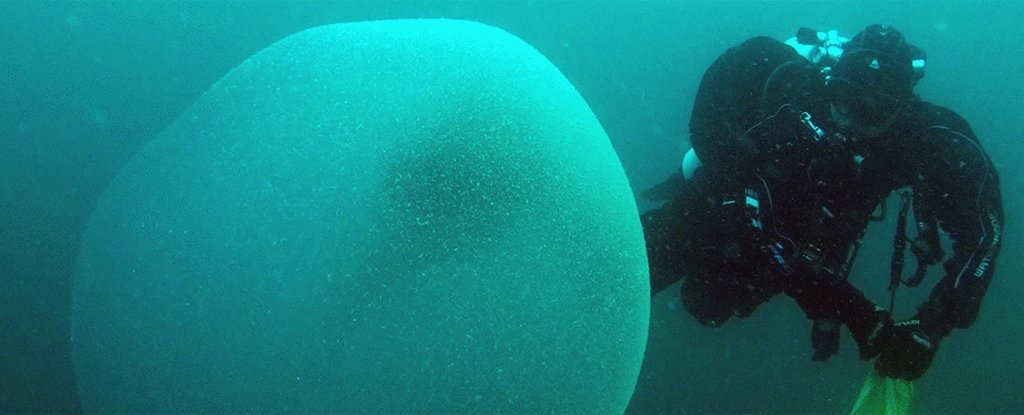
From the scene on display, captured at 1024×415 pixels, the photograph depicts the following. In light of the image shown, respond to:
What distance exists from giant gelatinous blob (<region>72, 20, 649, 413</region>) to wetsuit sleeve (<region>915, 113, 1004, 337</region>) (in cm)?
155

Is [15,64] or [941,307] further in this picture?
[15,64]

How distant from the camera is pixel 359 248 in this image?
1.45 meters

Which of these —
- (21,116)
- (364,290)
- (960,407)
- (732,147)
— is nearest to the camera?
(364,290)

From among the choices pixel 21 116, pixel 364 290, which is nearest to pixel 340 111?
pixel 364 290

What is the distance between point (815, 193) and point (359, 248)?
200cm

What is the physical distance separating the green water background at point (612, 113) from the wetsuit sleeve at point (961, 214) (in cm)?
170

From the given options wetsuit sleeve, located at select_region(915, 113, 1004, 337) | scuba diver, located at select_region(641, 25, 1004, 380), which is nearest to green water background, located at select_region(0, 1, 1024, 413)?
scuba diver, located at select_region(641, 25, 1004, 380)

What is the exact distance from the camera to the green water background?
3.31 meters

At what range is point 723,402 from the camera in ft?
16.4

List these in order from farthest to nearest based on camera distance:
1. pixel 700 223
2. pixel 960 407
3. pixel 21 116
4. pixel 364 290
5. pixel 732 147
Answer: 1. pixel 960 407
2. pixel 21 116
3. pixel 700 223
4. pixel 732 147
5. pixel 364 290

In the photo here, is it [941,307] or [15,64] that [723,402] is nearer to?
[941,307]

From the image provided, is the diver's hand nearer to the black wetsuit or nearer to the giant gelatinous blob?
the black wetsuit

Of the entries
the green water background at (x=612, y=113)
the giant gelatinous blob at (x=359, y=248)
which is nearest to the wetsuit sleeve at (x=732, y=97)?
the giant gelatinous blob at (x=359, y=248)

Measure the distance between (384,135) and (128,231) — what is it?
748mm
